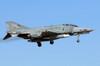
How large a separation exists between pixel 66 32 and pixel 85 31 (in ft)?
11.5

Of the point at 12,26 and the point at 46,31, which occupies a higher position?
the point at 12,26

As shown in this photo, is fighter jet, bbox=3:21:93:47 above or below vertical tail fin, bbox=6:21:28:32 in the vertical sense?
below

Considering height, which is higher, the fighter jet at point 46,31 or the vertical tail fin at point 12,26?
the vertical tail fin at point 12,26

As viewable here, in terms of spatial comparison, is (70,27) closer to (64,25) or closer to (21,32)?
(64,25)

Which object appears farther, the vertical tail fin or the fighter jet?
the vertical tail fin

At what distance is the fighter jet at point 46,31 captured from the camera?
57.4 metres

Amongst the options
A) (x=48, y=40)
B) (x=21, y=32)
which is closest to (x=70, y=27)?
(x=48, y=40)

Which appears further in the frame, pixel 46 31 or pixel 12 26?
pixel 12 26

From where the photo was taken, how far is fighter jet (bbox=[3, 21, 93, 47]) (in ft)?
188

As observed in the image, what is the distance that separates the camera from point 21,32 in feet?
193

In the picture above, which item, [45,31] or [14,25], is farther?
[14,25]

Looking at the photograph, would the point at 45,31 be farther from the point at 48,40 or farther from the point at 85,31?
the point at 85,31

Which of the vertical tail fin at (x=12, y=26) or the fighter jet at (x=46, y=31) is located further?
the vertical tail fin at (x=12, y=26)

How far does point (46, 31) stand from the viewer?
56.7 m
